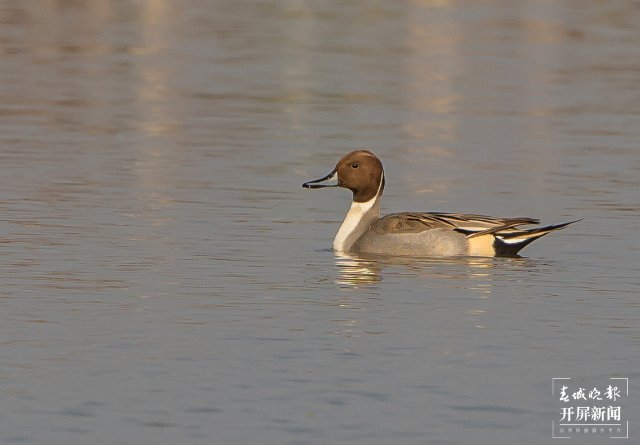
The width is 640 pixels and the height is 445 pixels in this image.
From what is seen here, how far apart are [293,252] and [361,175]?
1365 mm

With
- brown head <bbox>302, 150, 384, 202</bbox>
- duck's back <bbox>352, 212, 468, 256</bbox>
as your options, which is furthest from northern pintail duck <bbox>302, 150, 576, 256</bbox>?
brown head <bbox>302, 150, 384, 202</bbox>

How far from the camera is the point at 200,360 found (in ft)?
33.8

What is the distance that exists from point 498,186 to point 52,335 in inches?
341

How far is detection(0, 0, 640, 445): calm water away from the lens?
9406 mm

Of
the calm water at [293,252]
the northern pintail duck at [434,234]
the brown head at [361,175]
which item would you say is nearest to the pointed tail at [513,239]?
the northern pintail duck at [434,234]

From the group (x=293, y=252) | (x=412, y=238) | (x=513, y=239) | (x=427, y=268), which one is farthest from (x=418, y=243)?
(x=293, y=252)

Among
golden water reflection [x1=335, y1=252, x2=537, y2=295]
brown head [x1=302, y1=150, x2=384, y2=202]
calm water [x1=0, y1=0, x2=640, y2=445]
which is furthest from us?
brown head [x1=302, y1=150, x2=384, y2=202]

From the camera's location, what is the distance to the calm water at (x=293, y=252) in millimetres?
9406

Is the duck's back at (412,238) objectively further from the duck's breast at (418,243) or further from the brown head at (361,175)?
the brown head at (361,175)

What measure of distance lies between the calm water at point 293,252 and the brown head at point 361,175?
1.83 feet

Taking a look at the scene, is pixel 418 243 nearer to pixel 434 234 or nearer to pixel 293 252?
pixel 434 234

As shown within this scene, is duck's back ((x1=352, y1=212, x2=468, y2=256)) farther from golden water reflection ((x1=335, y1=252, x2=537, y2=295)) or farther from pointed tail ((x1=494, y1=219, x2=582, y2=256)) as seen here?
pointed tail ((x1=494, y1=219, x2=582, y2=256))

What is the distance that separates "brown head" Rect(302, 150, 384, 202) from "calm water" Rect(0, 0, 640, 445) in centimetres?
56

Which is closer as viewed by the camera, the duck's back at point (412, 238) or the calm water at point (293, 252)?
the calm water at point (293, 252)
